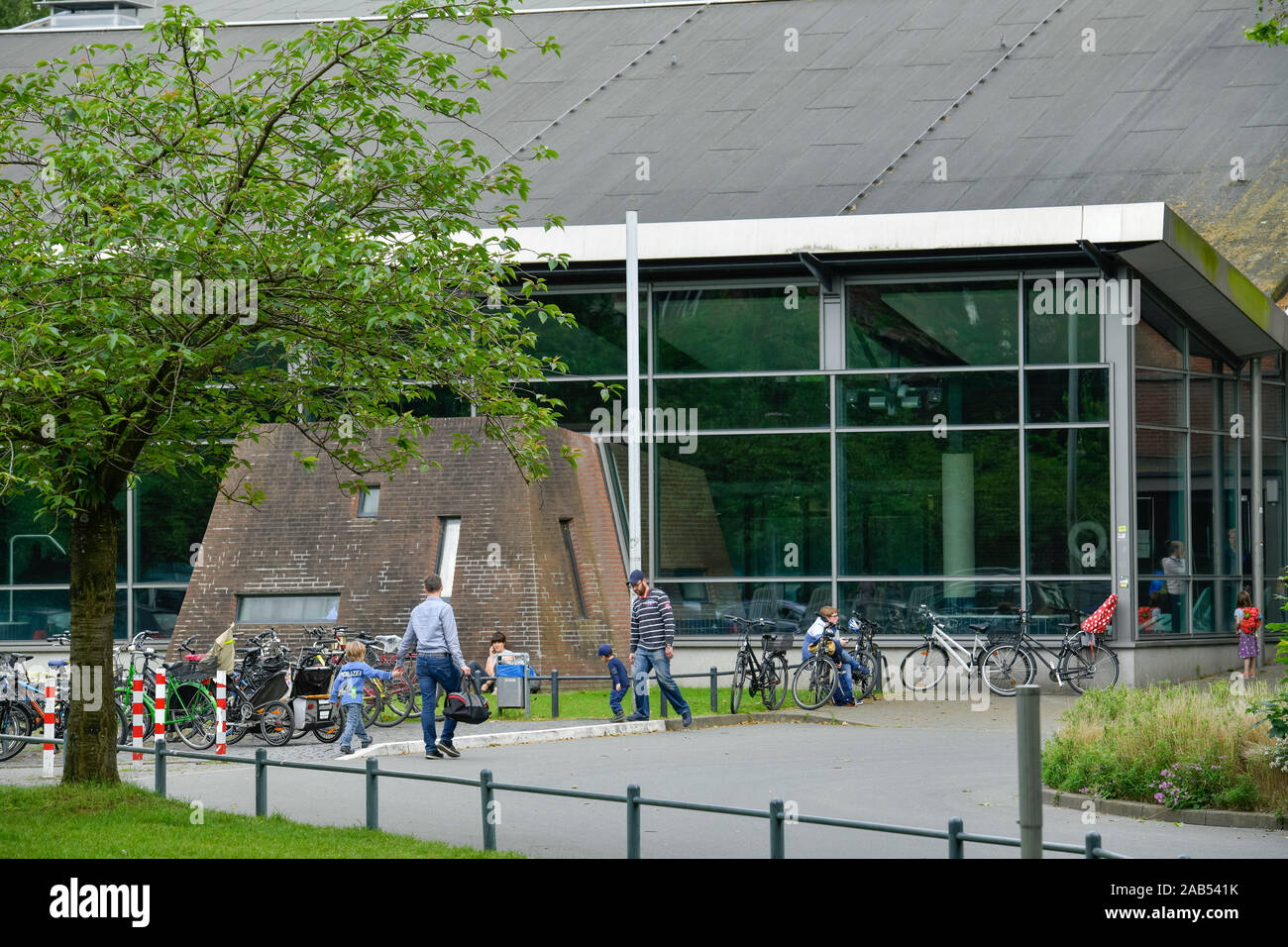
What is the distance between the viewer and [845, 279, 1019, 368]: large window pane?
24.8m

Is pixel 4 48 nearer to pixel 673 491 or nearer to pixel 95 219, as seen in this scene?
pixel 673 491

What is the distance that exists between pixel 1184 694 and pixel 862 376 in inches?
479

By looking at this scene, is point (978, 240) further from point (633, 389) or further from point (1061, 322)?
point (633, 389)

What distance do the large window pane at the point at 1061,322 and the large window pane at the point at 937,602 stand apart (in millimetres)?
3533

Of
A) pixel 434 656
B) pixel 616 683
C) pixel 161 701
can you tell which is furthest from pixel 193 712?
pixel 616 683

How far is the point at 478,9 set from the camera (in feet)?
39.1

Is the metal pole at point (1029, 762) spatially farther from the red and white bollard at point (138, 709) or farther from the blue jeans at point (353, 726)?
the red and white bollard at point (138, 709)

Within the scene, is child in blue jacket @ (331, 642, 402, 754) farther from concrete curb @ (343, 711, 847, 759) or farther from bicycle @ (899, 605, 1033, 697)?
bicycle @ (899, 605, 1033, 697)

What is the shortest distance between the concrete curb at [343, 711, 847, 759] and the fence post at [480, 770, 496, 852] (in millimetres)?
5278

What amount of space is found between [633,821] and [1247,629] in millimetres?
17458
